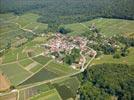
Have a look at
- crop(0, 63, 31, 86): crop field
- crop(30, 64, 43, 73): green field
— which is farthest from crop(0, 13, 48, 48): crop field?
crop(30, 64, 43, 73): green field

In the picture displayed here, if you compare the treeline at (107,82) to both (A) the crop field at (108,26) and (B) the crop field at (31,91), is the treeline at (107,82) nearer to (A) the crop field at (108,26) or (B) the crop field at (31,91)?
(B) the crop field at (31,91)


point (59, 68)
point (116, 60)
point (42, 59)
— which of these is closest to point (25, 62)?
point (42, 59)

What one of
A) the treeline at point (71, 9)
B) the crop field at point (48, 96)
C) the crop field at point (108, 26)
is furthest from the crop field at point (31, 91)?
the treeline at point (71, 9)

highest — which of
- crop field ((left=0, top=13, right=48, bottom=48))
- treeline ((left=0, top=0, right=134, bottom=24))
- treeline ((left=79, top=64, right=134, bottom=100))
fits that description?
treeline ((left=79, top=64, right=134, bottom=100))

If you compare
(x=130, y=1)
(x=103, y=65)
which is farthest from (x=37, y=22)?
(x=103, y=65)

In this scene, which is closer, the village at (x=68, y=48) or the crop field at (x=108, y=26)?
the village at (x=68, y=48)

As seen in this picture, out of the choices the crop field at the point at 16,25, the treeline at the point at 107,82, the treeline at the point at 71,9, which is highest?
the treeline at the point at 107,82

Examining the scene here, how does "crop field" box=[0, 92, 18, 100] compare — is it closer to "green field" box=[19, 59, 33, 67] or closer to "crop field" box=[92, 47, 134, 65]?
"green field" box=[19, 59, 33, 67]
